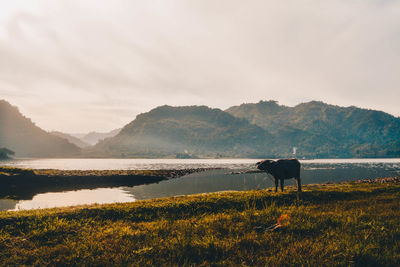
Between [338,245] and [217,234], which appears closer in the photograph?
[338,245]

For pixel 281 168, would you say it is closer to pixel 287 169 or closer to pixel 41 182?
pixel 287 169

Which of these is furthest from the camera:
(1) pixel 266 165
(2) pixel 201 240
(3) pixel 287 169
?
(3) pixel 287 169

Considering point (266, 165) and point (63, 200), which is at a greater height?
point (266, 165)

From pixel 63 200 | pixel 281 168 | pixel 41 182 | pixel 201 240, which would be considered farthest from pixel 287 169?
pixel 41 182

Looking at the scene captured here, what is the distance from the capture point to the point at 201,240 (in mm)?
7297

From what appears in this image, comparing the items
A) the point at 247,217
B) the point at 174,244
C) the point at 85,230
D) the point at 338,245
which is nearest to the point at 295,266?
the point at 338,245

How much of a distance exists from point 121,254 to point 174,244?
58.5 inches

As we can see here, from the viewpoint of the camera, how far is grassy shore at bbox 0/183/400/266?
6.12 metres

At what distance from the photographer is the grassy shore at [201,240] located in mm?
6121

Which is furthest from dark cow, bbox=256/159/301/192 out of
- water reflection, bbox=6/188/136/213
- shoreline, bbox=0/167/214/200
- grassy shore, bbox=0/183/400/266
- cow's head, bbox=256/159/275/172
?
shoreline, bbox=0/167/214/200

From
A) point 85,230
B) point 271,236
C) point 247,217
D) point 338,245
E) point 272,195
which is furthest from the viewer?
point 272,195

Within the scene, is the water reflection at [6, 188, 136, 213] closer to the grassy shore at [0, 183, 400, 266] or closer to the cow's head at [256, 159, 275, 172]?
the cow's head at [256, 159, 275, 172]

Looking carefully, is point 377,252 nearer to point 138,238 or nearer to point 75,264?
point 138,238

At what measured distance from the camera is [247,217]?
9680 mm
